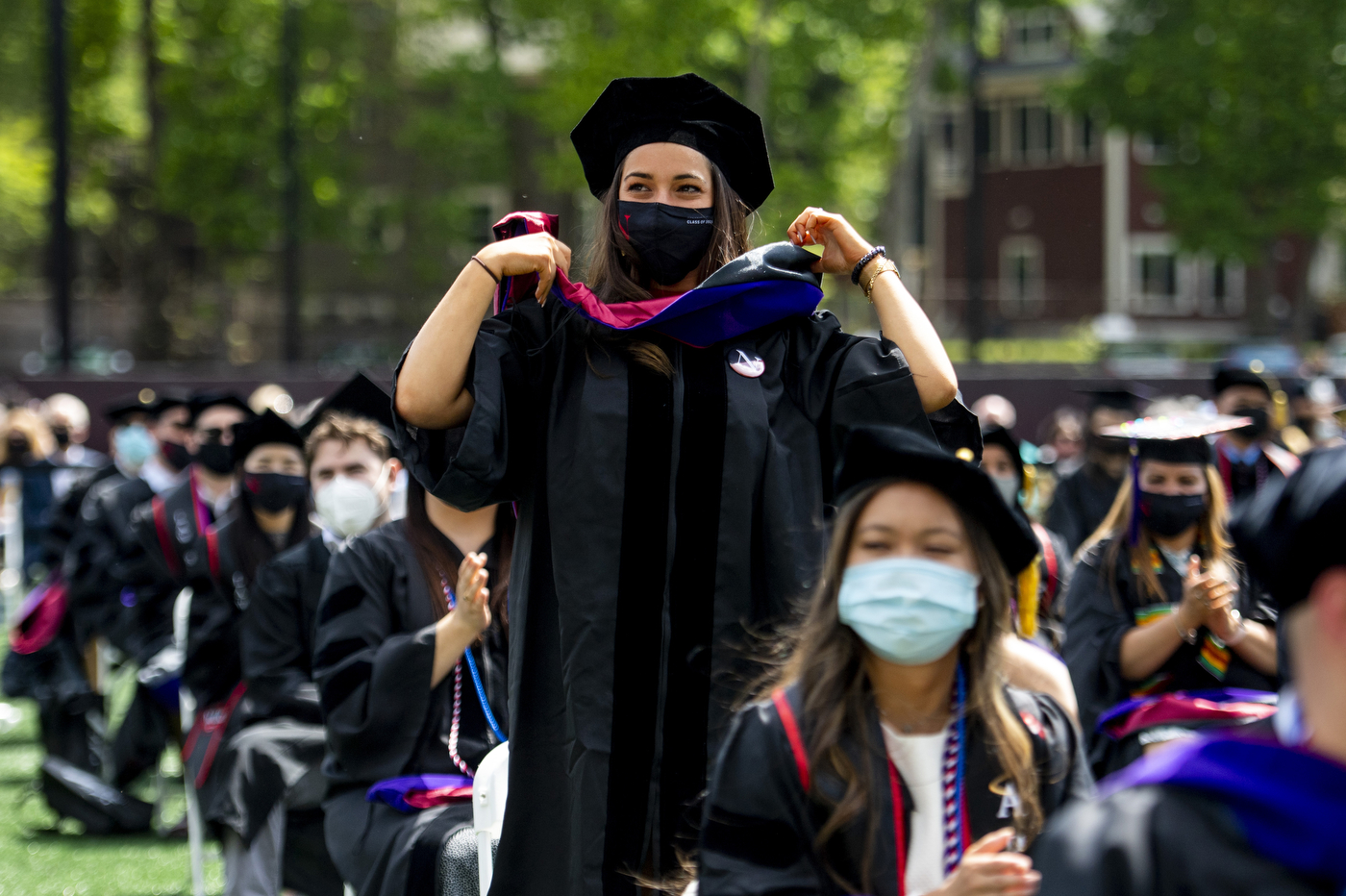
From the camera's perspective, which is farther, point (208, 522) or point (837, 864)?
point (208, 522)

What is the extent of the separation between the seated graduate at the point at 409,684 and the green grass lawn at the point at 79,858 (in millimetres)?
2374

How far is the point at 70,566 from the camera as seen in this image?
25.7 ft

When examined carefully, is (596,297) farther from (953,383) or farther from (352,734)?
(352,734)

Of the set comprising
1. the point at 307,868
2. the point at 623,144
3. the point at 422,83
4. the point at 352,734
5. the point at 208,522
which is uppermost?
the point at 422,83

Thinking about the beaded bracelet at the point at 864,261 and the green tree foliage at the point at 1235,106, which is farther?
the green tree foliage at the point at 1235,106

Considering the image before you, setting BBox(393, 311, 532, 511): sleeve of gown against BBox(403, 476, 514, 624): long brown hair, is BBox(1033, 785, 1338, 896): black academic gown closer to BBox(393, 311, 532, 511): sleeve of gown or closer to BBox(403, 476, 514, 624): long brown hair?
BBox(393, 311, 532, 511): sleeve of gown

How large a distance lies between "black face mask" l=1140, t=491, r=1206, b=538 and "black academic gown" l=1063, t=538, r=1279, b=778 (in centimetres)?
11

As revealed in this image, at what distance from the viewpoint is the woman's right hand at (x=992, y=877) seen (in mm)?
2090

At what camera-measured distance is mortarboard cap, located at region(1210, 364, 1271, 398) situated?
818cm

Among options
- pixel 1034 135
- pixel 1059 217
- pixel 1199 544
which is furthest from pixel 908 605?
pixel 1034 135

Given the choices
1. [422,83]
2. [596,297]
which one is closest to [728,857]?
[596,297]

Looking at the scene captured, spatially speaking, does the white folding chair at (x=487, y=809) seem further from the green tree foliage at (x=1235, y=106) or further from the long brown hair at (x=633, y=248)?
the green tree foliage at (x=1235, y=106)

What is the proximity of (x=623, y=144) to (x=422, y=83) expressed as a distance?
104 ft

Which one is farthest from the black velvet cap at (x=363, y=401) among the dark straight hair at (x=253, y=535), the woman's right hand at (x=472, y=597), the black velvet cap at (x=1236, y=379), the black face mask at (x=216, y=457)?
the black velvet cap at (x=1236, y=379)
